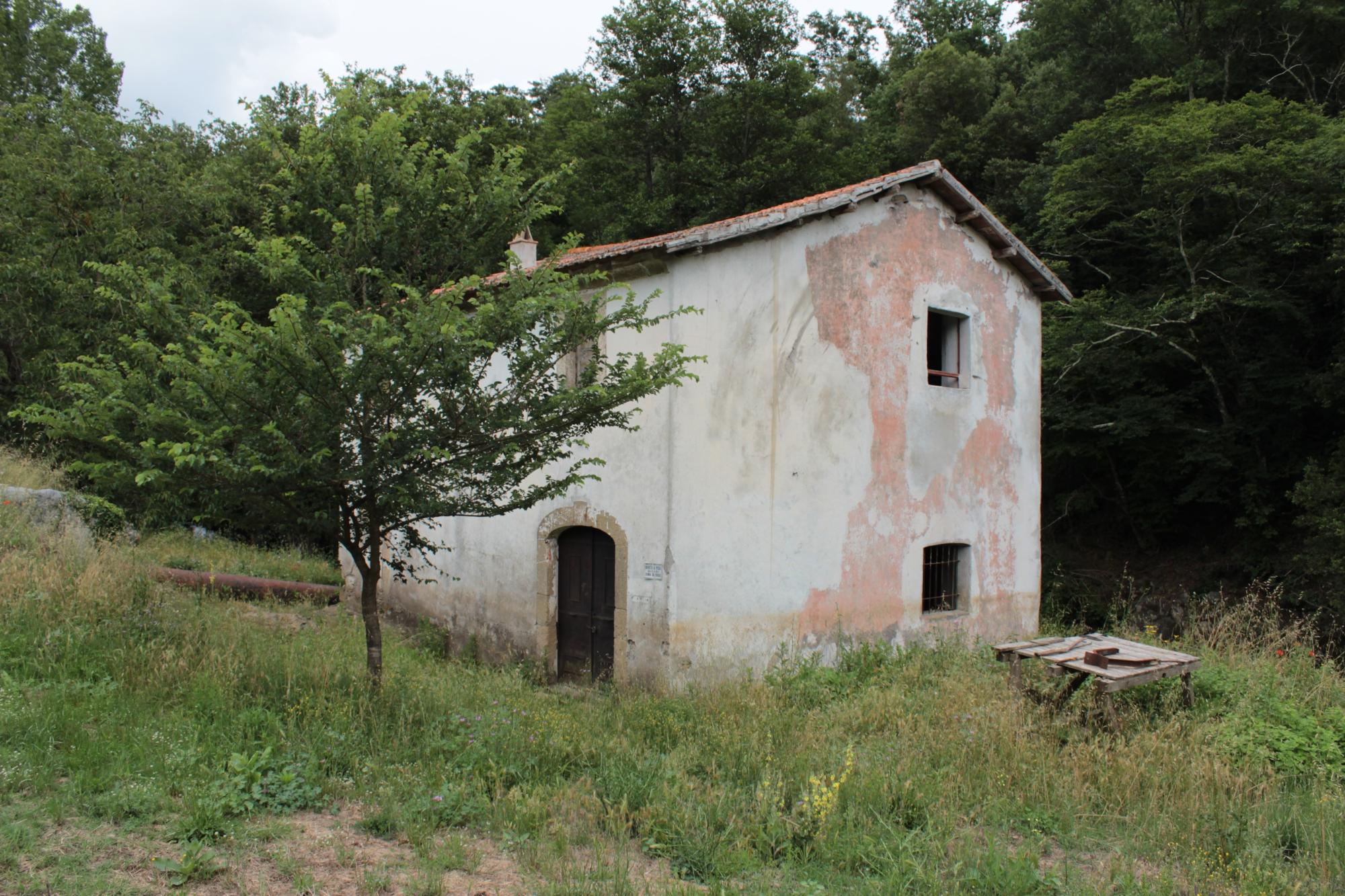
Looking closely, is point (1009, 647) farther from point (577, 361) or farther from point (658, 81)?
point (658, 81)

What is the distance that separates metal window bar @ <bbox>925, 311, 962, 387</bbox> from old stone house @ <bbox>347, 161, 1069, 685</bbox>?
0.04m

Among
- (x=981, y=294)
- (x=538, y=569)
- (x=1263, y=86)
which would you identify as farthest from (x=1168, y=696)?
(x=1263, y=86)

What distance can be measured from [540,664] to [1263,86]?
20.7 m

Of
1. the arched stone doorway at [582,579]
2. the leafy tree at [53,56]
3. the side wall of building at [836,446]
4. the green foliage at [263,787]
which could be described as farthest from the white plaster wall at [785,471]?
Result: the leafy tree at [53,56]

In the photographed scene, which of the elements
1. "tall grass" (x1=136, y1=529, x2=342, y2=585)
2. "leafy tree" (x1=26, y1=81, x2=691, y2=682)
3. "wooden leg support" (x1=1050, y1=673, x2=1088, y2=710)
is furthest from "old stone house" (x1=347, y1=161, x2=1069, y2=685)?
"tall grass" (x1=136, y1=529, x2=342, y2=585)

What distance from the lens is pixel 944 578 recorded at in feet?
37.9

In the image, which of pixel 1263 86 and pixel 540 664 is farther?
pixel 1263 86

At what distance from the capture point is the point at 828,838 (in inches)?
193

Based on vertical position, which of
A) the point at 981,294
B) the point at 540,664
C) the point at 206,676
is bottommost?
the point at 540,664

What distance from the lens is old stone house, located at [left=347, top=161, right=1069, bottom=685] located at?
9.40 meters

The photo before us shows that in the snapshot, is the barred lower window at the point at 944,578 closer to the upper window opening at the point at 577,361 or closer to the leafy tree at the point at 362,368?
the upper window opening at the point at 577,361

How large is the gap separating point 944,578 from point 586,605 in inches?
192

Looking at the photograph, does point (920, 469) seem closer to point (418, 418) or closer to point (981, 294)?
point (981, 294)

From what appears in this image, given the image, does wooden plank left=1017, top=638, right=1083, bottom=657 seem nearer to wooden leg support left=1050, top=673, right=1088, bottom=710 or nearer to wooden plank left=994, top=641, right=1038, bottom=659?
wooden plank left=994, top=641, right=1038, bottom=659
